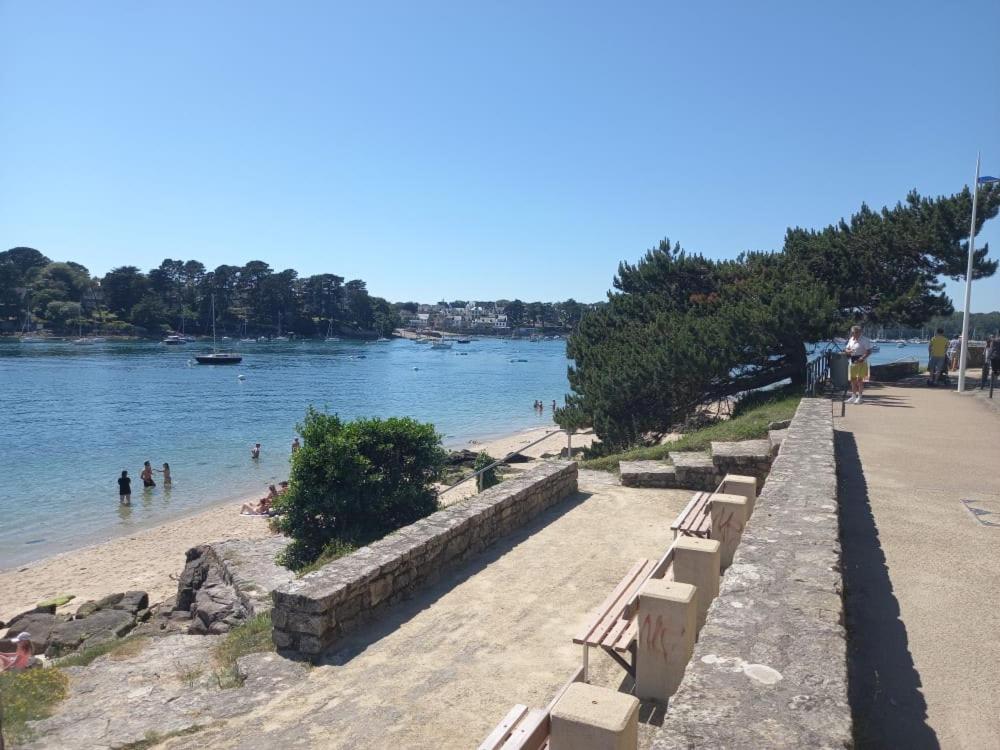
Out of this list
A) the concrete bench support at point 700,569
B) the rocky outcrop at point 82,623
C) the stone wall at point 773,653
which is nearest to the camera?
the stone wall at point 773,653

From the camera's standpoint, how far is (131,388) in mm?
56312

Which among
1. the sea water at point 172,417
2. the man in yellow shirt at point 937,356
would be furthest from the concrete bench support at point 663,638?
the man in yellow shirt at point 937,356

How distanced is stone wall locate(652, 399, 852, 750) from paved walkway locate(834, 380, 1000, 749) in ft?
1.62

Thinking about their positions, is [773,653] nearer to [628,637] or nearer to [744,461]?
[628,637]

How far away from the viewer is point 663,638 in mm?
4051

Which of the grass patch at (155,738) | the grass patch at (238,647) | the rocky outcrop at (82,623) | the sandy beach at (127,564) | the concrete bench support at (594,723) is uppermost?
the concrete bench support at (594,723)

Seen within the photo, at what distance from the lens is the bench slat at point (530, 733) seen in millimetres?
2889

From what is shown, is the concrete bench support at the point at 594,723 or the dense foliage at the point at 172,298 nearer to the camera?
the concrete bench support at the point at 594,723

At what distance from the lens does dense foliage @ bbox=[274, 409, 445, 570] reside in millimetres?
9898

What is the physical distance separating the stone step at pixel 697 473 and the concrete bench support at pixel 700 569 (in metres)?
4.88

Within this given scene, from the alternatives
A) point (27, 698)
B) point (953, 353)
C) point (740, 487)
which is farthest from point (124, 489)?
point (953, 353)

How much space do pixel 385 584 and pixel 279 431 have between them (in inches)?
1352

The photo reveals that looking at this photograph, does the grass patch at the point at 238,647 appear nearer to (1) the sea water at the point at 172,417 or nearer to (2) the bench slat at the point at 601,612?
(2) the bench slat at the point at 601,612

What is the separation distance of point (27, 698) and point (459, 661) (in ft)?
11.8
